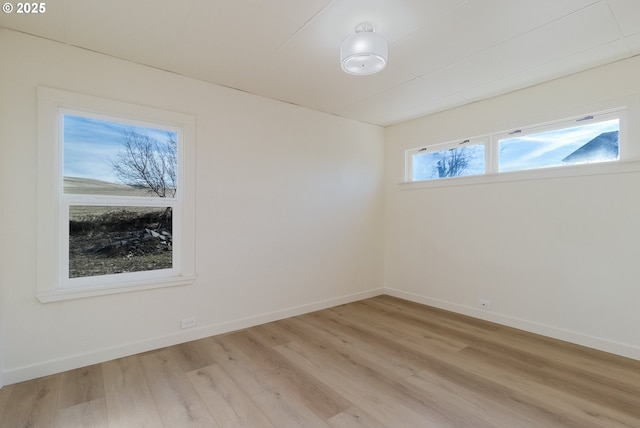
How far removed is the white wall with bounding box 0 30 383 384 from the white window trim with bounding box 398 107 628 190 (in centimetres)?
110

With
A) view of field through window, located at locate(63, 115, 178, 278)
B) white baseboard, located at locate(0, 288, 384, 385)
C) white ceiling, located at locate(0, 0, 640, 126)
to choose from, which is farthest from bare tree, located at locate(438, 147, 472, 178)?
view of field through window, located at locate(63, 115, 178, 278)

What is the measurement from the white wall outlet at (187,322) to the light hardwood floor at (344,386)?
0.18m

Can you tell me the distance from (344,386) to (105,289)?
213cm

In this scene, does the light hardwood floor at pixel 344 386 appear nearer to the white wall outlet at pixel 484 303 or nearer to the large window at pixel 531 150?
the white wall outlet at pixel 484 303

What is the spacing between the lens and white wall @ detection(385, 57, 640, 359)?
2.74 m

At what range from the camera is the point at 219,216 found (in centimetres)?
322

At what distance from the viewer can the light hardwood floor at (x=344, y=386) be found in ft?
6.23

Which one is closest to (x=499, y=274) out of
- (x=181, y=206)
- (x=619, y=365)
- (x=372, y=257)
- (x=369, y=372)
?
(x=619, y=365)

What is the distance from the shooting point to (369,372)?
2.46 meters

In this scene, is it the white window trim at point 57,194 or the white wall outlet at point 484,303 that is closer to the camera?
the white window trim at point 57,194

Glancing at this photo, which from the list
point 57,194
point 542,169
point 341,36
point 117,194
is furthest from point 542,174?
point 57,194

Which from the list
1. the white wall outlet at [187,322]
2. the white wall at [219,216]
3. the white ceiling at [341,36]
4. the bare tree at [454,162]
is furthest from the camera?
the bare tree at [454,162]

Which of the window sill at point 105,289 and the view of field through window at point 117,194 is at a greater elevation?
the view of field through window at point 117,194

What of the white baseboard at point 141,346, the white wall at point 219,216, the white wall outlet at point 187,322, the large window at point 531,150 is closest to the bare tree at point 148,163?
the white wall at point 219,216
